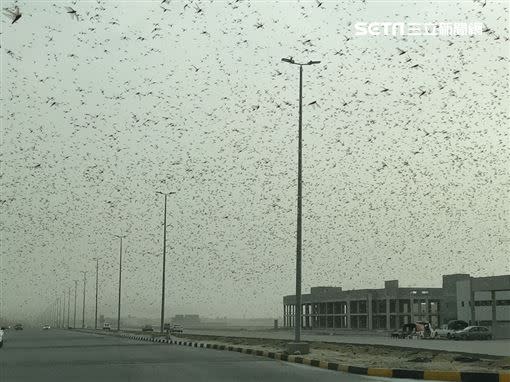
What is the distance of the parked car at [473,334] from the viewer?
59.6m

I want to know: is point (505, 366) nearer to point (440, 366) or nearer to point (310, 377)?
point (440, 366)

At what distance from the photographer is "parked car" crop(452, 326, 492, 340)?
196 feet

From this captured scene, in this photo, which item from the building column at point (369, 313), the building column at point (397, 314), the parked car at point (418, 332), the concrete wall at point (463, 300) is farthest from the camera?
the building column at point (369, 313)

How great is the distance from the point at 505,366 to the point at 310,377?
5.50 m

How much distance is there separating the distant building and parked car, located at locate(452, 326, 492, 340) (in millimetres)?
3866

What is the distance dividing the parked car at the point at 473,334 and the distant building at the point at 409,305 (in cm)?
387

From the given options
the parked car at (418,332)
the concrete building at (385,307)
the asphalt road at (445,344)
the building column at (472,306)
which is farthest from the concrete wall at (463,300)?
the asphalt road at (445,344)

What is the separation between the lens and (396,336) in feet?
210

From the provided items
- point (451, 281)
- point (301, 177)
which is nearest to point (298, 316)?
point (301, 177)

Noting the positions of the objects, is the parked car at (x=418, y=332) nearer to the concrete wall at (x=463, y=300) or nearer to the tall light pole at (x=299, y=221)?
the concrete wall at (x=463, y=300)

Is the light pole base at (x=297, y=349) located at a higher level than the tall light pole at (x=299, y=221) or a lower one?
lower

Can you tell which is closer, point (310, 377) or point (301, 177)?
point (310, 377)

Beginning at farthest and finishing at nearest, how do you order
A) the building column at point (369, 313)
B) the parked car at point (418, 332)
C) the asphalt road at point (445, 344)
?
the building column at point (369, 313) < the parked car at point (418, 332) < the asphalt road at point (445, 344)

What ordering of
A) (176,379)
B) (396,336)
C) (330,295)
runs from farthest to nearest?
1. (330,295)
2. (396,336)
3. (176,379)
